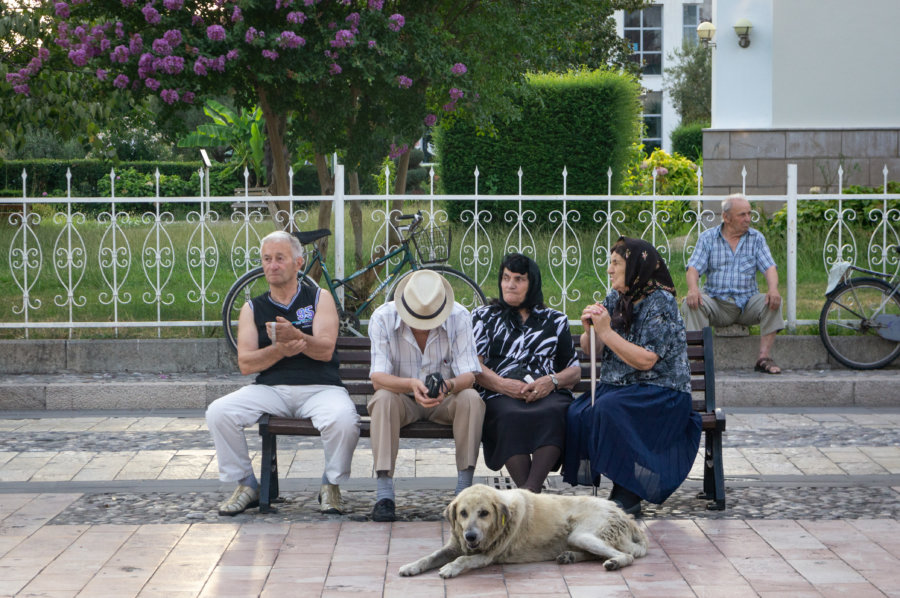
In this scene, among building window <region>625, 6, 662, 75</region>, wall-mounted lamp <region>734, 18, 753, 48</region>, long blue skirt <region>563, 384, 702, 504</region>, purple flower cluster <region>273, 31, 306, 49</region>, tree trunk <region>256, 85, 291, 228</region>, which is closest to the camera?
long blue skirt <region>563, 384, 702, 504</region>

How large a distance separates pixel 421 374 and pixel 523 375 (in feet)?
1.65

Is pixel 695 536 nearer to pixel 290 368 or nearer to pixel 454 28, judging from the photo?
pixel 290 368

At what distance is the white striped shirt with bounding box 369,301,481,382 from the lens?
566cm

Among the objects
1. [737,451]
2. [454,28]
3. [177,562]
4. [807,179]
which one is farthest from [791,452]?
[807,179]

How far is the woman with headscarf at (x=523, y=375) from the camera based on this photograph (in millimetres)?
5566

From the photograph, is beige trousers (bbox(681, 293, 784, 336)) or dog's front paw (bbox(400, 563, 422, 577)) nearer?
dog's front paw (bbox(400, 563, 422, 577))

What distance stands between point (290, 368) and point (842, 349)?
17.1ft

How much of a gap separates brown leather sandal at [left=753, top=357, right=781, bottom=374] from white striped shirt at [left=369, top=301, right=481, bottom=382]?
4.13 metres

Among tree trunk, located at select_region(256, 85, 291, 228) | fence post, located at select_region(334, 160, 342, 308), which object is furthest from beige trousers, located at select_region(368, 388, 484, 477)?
tree trunk, located at select_region(256, 85, 291, 228)

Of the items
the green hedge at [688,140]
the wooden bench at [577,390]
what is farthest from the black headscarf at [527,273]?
the green hedge at [688,140]

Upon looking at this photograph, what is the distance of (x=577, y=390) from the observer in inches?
237

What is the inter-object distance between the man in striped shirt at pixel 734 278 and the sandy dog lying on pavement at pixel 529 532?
14.0 feet

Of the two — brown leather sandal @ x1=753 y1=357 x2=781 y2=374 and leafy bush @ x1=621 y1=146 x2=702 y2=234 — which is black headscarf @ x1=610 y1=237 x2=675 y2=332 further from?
leafy bush @ x1=621 y1=146 x2=702 y2=234

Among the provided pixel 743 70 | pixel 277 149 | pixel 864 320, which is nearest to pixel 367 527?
pixel 864 320
